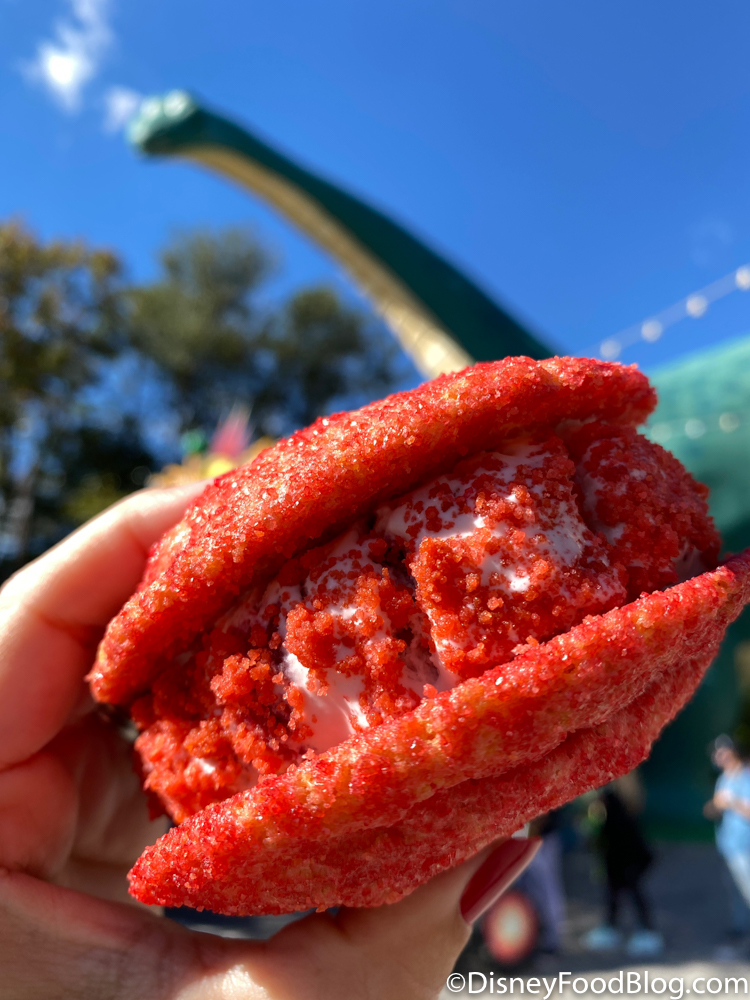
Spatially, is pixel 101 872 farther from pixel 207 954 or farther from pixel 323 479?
pixel 323 479

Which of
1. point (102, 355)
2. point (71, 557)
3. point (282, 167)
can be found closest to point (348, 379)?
point (102, 355)

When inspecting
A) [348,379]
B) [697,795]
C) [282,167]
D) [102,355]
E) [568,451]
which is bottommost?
[697,795]

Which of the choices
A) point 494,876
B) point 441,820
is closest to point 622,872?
point 494,876

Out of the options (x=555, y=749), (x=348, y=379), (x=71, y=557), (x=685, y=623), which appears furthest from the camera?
(x=348, y=379)

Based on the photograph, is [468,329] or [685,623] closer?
[685,623]

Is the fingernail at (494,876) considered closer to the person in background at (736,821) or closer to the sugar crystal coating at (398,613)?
the sugar crystal coating at (398,613)

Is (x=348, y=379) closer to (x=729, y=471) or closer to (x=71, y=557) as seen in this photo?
(x=729, y=471)
